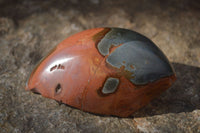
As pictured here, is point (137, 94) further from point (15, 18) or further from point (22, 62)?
point (15, 18)

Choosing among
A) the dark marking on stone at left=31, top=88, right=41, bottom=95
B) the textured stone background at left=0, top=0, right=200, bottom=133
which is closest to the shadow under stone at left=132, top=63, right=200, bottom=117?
the textured stone background at left=0, top=0, right=200, bottom=133

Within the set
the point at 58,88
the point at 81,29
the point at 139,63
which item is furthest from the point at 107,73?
the point at 81,29

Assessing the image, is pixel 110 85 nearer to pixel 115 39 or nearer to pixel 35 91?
pixel 115 39

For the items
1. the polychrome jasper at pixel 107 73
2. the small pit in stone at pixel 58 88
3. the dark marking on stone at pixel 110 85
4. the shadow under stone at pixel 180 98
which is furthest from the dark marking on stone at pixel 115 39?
the shadow under stone at pixel 180 98

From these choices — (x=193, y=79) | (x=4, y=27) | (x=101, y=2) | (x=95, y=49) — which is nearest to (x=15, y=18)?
(x=4, y=27)

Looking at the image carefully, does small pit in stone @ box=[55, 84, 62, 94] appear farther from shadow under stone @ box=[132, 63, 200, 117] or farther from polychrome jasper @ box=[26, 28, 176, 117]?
shadow under stone @ box=[132, 63, 200, 117]

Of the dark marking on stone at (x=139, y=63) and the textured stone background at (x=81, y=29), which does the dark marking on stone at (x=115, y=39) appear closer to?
the dark marking on stone at (x=139, y=63)

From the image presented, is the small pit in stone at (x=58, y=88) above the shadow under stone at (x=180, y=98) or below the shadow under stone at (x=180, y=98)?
above
